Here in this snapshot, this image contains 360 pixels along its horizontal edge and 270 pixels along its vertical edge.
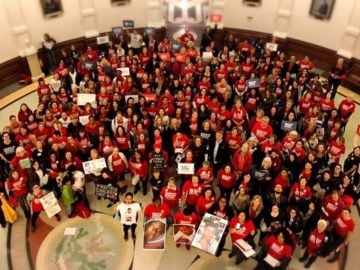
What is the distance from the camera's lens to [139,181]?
9.29 meters

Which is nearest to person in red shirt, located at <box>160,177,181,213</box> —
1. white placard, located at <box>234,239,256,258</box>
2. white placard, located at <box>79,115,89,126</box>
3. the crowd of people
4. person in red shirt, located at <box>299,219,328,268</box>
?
the crowd of people

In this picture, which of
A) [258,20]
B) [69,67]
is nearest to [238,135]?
[69,67]

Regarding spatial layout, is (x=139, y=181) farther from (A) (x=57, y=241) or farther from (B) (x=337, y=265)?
(B) (x=337, y=265)

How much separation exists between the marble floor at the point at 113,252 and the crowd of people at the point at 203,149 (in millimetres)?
253

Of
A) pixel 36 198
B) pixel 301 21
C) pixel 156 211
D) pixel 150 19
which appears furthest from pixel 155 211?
pixel 150 19

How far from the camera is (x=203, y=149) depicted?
853 centimetres

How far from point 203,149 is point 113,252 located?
3.00 m

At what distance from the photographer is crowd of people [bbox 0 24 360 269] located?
733cm

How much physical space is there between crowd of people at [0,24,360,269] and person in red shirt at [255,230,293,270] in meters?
0.02

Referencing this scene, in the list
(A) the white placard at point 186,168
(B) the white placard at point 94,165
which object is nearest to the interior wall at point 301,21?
(A) the white placard at point 186,168

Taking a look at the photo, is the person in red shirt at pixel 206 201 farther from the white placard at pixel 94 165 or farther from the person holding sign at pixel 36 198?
the person holding sign at pixel 36 198

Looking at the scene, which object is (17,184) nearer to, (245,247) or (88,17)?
(245,247)

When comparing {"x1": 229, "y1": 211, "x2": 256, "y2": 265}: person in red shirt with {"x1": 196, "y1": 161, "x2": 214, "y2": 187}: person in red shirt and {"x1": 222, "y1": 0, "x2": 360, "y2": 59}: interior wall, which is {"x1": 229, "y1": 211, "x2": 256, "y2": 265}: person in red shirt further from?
{"x1": 222, "y1": 0, "x2": 360, "y2": 59}: interior wall

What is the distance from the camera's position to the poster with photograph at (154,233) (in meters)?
7.36
